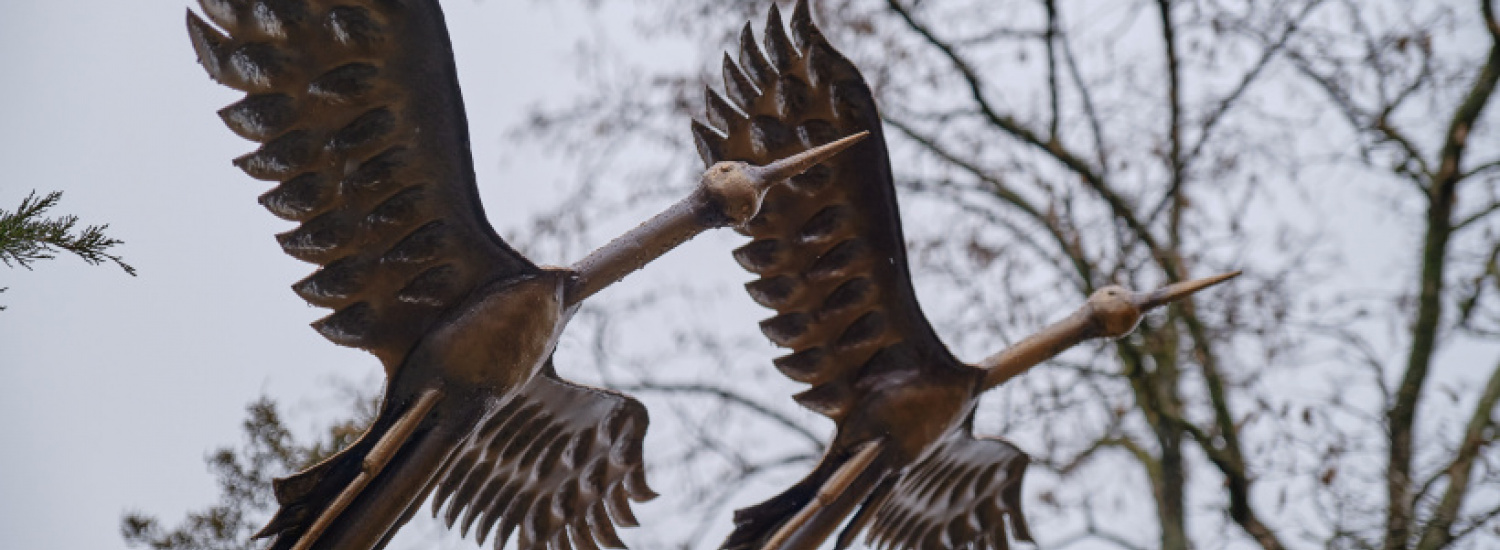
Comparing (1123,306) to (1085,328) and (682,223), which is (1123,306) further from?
(682,223)

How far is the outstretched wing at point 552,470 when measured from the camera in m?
2.22

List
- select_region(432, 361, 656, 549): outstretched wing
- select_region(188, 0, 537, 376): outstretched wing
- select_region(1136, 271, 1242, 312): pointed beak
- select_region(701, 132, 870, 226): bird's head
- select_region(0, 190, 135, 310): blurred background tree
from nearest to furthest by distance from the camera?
1. select_region(0, 190, 135, 310): blurred background tree
2. select_region(188, 0, 537, 376): outstretched wing
3. select_region(701, 132, 870, 226): bird's head
4. select_region(432, 361, 656, 549): outstretched wing
5. select_region(1136, 271, 1242, 312): pointed beak

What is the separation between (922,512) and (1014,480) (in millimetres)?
211

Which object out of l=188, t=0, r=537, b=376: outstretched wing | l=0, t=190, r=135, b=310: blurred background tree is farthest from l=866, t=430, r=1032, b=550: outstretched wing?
l=0, t=190, r=135, b=310: blurred background tree

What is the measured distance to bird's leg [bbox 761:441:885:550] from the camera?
2.30 meters

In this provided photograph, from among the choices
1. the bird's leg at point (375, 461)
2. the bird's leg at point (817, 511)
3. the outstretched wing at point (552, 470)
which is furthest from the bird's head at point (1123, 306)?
the bird's leg at point (375, 461)

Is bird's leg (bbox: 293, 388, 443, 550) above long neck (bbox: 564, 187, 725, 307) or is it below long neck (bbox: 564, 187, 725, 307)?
below

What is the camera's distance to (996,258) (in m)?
5.28

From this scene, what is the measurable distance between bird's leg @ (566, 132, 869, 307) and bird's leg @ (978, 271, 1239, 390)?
2.36 feet

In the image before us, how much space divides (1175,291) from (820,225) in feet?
2.21

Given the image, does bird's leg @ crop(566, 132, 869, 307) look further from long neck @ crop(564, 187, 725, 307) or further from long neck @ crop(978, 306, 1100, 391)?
long neck @ crop(978, 306, 1100, 391)

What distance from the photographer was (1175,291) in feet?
8.41

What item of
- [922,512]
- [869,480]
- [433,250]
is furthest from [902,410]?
[433,250]

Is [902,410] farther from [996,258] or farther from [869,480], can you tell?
[996,258]
